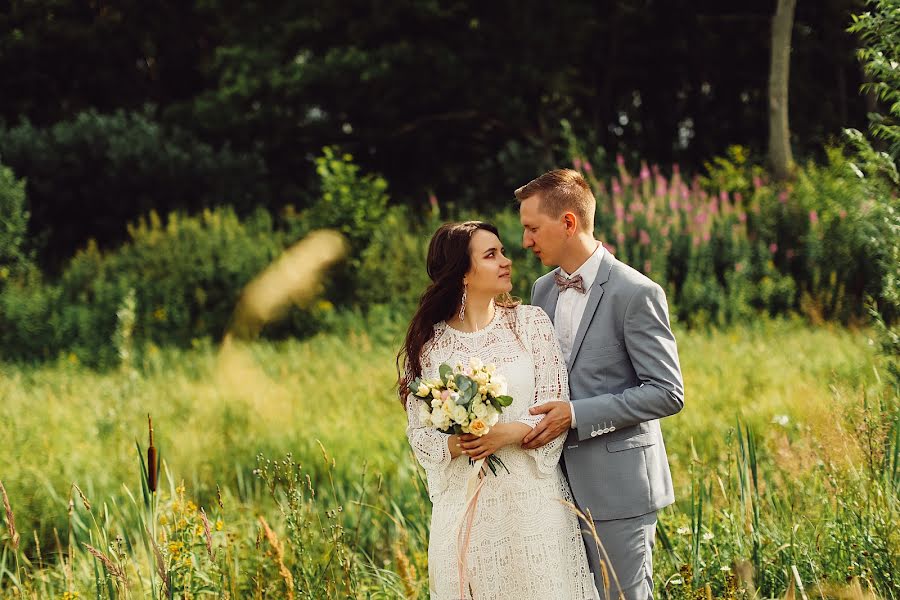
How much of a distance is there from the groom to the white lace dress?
0.25 ft

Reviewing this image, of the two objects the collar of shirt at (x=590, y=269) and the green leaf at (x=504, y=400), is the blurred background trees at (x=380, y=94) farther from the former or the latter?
the green leaf at (x=504, y=400)

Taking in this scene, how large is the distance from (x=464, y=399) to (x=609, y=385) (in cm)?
65

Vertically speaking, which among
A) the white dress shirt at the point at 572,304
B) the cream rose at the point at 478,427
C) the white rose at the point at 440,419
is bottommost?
the cream rose at the point at 478,427

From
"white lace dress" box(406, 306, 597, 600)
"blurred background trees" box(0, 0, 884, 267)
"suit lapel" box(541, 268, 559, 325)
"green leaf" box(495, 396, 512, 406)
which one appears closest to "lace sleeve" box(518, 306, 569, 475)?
"white lace dress" box(406, 306, 597, 600)

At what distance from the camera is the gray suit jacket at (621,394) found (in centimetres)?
282

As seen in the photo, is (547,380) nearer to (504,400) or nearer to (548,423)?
(548,423)

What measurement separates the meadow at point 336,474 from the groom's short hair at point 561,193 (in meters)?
1.09

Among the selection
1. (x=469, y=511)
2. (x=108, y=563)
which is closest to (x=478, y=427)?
(x=469, y=511)

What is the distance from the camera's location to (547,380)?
2926 mm

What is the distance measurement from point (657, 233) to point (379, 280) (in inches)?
139

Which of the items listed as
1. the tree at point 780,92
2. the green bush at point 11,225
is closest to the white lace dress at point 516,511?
the tree at point 780,92

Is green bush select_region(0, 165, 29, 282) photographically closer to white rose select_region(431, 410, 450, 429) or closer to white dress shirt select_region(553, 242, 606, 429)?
white dress shirt select_region(553, 242, 606, 429)

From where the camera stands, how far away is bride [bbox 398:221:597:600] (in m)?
2.86

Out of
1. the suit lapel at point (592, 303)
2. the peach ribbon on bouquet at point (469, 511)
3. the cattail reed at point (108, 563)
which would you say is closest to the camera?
the cattail reed at point (108, 563)
